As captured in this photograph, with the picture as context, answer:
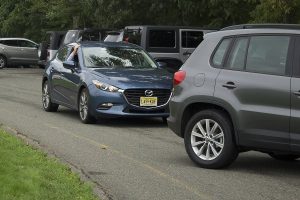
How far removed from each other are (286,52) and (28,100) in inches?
424

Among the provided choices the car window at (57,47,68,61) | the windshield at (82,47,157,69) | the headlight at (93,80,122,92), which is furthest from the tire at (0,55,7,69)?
the headlight at (93,80,122,92)

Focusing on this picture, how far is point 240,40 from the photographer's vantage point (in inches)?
318

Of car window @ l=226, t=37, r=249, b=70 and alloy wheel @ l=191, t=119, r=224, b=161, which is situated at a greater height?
car window @ l=226, t=37, r=249, b=70

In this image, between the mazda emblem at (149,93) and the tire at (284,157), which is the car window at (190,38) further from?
the tire at (284,157)

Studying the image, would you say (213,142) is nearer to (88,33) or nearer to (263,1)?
(263,1)

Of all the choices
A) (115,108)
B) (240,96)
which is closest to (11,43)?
(115,108)

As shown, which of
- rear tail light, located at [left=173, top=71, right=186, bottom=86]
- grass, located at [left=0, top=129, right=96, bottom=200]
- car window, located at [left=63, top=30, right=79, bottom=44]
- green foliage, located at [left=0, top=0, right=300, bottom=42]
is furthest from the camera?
car window, located at [left=63, top=30, right=79, bottom=44]

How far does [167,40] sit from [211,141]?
33.3ft

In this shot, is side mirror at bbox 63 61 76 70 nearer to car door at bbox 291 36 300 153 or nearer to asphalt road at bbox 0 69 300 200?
asphalt road at bbox 0 69 300 200

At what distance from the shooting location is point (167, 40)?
18.1 m

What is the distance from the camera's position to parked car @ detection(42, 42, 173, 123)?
39.3ft

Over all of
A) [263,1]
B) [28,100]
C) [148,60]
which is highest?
[263,1]

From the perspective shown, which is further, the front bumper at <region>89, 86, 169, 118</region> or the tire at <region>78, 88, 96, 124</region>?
the tire at <region>78, 88, 96, 124</region>

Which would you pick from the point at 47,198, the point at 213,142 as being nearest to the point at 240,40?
the point at 213,142
